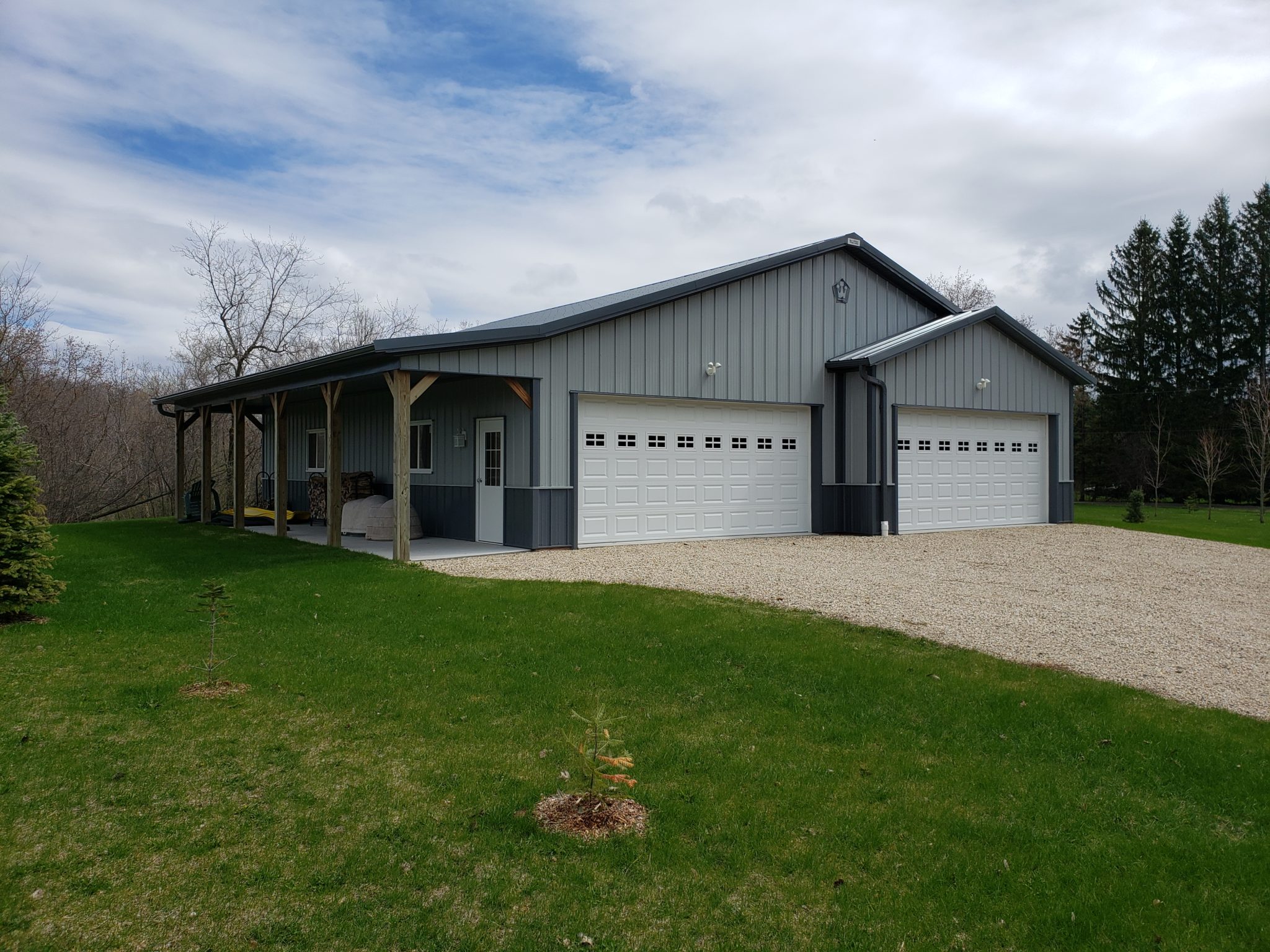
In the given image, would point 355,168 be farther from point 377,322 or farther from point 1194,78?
point 1194,78

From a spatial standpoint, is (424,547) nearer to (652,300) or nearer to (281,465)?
(281,465)

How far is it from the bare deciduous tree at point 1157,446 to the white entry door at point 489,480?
27.2 metres

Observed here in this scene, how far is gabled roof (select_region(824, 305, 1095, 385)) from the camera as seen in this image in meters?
15.0

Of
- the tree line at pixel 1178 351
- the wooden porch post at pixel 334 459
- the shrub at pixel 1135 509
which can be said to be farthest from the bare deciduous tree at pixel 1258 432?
the wooden porch post at pixel 334 459

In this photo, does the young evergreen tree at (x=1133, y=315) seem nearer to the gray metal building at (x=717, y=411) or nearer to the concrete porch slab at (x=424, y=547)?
the gray metal building at (x=717, y=411)

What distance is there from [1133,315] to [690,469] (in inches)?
1256

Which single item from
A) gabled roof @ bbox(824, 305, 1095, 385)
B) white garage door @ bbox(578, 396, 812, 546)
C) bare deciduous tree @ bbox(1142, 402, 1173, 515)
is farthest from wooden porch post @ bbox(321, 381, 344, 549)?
bare deciduous tree @ bbox(1142, 402, 1173, 515)

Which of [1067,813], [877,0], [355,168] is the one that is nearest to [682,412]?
[877,0]

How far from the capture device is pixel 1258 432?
2878 centimetres

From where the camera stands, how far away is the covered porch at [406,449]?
1167 centimetres

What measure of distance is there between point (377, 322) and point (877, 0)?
27.6 meters

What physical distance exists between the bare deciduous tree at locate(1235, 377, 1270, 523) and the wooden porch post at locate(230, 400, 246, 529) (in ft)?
77.5

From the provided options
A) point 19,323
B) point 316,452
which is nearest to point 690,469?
point 316,452

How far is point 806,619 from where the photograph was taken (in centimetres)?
739
